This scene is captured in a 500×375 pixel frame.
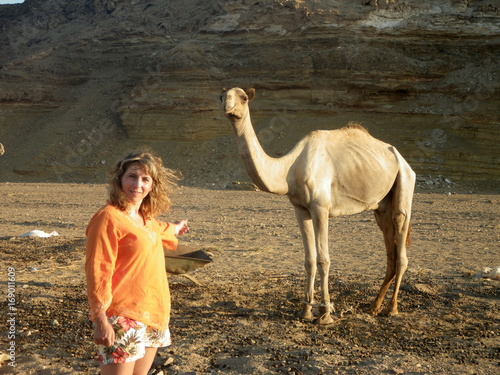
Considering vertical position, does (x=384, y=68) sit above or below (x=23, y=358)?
above

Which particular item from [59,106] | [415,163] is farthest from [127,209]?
[59,106]

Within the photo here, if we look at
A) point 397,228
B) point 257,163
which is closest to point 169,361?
point 257,163

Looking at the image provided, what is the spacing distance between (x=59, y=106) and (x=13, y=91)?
3.72 metres

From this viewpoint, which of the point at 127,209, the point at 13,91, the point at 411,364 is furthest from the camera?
the point at 13,91

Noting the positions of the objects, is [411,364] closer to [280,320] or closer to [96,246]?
[280,320]

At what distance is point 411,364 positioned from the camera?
16.4 ft

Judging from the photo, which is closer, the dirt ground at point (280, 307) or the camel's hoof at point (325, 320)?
the dirt ground at point (280, 307)

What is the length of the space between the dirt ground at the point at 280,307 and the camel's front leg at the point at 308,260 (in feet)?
0.64

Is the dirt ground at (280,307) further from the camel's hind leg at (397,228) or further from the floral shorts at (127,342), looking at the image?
the floral shorts at (127,342)

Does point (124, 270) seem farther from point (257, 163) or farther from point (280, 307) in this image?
point (280, 307)

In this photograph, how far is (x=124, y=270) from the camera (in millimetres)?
3242

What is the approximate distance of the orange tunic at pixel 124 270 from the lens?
10.1 feet

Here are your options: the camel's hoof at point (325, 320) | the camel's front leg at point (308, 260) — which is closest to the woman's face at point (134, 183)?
the camel's front leg at point (308, 260)

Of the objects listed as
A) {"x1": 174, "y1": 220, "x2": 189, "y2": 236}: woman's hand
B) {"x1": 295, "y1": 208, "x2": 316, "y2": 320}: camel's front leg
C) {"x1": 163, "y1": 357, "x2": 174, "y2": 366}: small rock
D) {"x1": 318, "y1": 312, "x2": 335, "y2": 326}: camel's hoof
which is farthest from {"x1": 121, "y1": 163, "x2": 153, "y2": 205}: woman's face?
{"x1": 318, "y1": 312, "x2": 335, "y2": 326}: camel's hoof
